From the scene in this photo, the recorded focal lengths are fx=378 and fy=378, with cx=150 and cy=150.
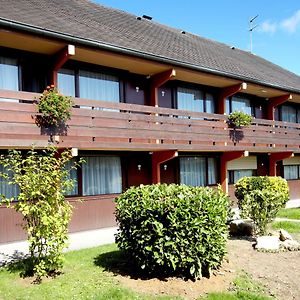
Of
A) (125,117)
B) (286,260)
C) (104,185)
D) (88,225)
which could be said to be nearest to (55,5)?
(125,117)

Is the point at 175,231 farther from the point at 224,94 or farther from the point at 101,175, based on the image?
the point at 224,94

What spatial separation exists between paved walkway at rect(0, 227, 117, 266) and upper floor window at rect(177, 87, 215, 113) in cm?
651

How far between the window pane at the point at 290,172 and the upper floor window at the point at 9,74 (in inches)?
649

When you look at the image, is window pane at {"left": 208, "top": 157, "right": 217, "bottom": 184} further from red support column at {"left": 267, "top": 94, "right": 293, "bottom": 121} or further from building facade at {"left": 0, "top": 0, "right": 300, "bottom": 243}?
red support column at {"left": 267, "top": 94, "right": 293, "bottom": 121}

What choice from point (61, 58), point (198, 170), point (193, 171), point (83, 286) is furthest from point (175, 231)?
point (198, 170)

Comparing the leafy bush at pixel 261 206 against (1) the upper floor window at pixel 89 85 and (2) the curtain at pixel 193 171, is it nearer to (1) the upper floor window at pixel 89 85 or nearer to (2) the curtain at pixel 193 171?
(1) the upper floor window at pixel 89 85

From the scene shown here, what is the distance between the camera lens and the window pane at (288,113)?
71.8 ft

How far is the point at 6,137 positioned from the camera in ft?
31.1

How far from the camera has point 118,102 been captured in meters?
13.2

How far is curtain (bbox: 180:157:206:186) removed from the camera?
16.2 meters

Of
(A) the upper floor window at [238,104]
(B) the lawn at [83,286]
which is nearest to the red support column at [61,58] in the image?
(B) the lawn at [83,286]

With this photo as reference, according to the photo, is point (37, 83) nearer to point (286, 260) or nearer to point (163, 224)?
point (163, 224)

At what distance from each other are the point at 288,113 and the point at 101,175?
13.7m

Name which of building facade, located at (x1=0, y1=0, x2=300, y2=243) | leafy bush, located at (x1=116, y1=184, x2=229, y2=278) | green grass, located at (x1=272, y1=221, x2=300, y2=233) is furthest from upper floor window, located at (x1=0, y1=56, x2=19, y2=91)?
green grass, located at (x1=272, y1=221, x2=300, y2=233)
